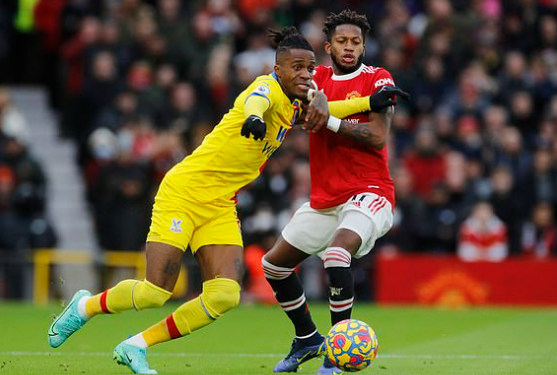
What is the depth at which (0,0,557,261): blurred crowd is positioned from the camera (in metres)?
19.1

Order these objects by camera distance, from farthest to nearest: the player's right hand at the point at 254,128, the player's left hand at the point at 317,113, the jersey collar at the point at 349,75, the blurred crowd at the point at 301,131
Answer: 1. the blurred crowd at the point at 301,131
2. the jersey collar at the point at 349,75
3. the player's left hand at the point at 317,113
4. the player's right hand at the point at 254,128

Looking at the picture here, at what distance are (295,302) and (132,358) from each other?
5.14 feet

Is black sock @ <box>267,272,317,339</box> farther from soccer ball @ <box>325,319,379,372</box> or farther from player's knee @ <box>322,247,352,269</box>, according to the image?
soccer ball @ <box>325,319,379,372</box>

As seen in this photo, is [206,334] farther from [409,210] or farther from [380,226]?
[409,210]

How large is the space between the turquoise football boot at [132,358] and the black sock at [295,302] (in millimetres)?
1395

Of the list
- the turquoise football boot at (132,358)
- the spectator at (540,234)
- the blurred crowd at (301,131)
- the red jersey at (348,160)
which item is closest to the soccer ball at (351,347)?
the red jersey at (348,160)

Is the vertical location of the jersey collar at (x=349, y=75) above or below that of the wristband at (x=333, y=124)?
above

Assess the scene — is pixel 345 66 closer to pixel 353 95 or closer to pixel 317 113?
pixel 353 95

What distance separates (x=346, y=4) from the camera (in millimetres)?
22812

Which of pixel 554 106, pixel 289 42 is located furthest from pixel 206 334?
pixel 554 106

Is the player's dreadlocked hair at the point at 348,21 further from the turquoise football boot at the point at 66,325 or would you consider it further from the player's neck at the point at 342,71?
the turquoise football boot at the point at 66,325

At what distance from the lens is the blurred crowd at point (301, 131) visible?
62.6 ft

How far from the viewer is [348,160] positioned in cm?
962

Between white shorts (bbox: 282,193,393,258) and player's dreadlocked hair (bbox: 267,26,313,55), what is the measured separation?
49.8 inches
